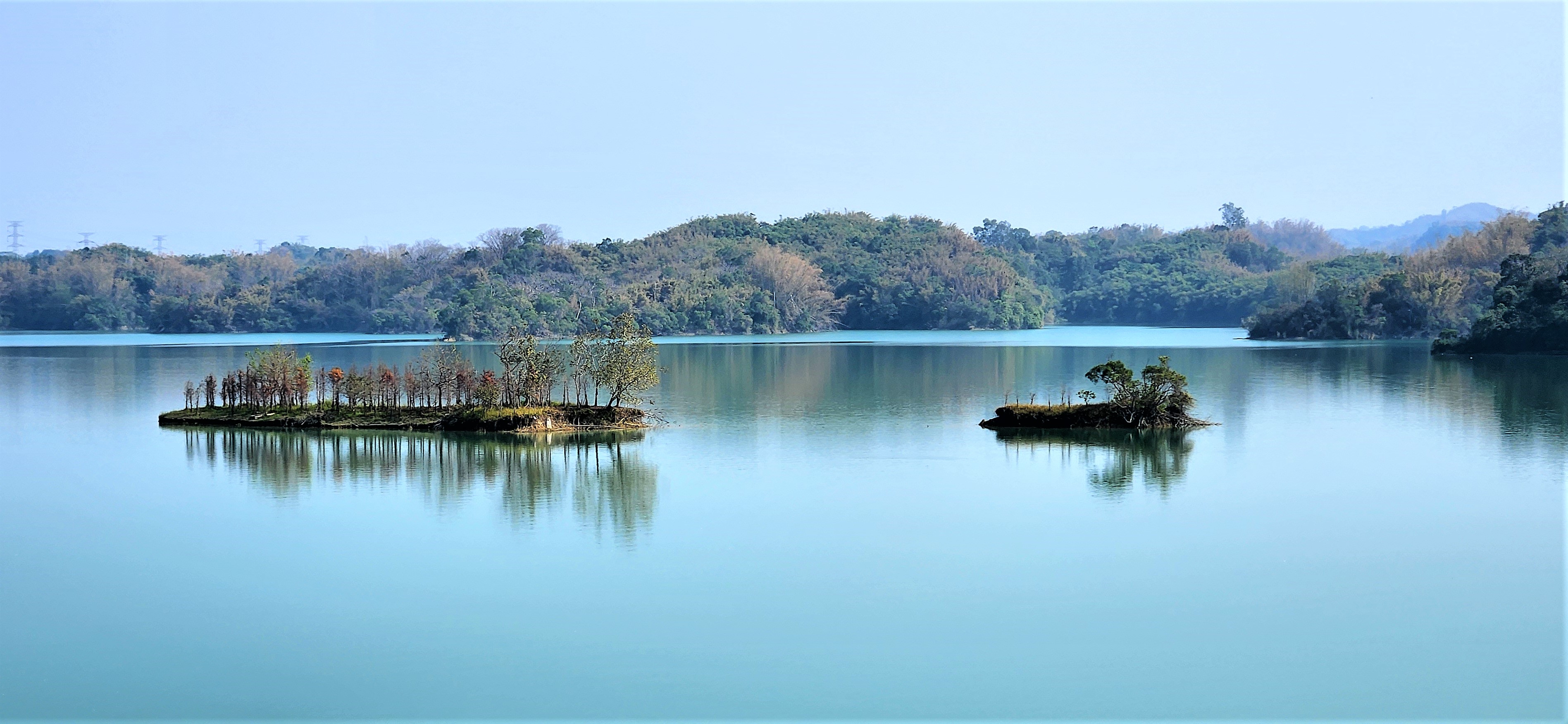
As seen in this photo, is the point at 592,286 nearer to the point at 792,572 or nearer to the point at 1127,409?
the point at 1127,409

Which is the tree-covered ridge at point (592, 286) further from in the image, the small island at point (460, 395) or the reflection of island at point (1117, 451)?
the reflection of island at point (1117, 451)

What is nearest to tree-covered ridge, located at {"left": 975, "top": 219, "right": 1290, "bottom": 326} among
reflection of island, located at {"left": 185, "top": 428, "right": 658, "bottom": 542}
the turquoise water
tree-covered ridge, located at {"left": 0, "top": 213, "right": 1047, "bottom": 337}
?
tree-covered ridge, located at {"left": 0, "top": 213, "right": 1047, "bottom": 337}

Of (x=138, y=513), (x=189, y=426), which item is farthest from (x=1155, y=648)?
(x=189, y=426)

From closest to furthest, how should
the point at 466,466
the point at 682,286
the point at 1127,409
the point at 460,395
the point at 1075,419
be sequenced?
the point at 466,466 → the point at 1127,409 → the point at 1075,419 → the point at 460,395 → the point at 682,286

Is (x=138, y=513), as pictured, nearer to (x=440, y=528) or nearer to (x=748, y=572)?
(x=440, y=528)

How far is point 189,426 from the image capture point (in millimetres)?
25609

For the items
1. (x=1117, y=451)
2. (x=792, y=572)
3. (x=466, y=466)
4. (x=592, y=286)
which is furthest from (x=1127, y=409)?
(x=592, y=286)

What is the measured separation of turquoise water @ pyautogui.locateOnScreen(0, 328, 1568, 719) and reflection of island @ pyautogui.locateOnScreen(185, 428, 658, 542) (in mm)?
100

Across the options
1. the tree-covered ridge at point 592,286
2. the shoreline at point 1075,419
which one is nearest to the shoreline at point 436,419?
the shoreline at point 1075,419

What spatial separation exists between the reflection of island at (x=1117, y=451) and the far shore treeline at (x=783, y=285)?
135 ft

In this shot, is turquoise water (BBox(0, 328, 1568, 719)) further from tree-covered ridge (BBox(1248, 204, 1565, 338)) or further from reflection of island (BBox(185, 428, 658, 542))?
tree-covered ridge (BBox(1248, 204, 1565, 338))

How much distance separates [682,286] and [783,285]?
20.9ft

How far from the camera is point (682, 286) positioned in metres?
79.4

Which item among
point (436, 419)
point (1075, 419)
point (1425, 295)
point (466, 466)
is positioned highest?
point (1425, 295)
